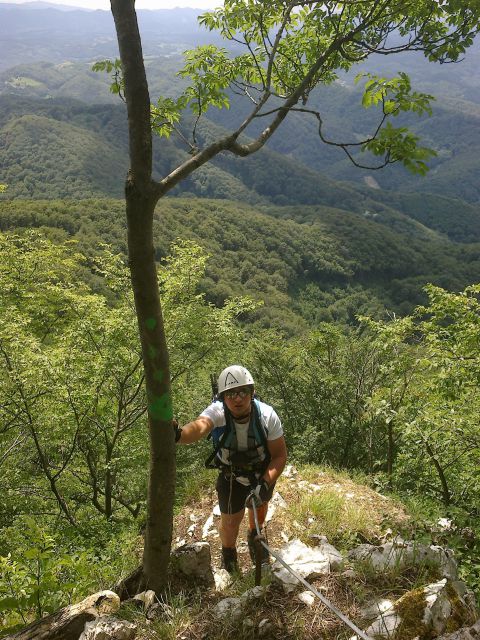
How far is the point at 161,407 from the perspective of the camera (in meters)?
3.13

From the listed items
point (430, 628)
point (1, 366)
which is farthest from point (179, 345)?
point (430, 628)

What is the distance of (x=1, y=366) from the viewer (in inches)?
331

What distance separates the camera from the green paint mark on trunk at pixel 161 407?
3137mm

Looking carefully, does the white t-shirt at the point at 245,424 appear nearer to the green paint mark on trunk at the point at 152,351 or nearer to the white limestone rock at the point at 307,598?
the green paint mark on trunk at the point at 152,351

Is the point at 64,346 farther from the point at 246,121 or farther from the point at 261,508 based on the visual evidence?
the point at 246,121

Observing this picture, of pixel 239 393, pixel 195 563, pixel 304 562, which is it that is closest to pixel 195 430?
pixel 239 393

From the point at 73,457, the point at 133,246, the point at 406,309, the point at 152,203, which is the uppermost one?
the point at 152,203

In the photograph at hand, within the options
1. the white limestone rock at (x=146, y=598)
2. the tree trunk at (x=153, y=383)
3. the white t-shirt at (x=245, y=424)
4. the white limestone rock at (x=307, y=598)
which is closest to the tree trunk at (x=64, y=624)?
the white limestone rock at (x=146, y=598)

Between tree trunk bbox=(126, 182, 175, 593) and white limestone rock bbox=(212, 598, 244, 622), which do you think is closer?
tree trunk bbox=(126, 182, 175, 593)

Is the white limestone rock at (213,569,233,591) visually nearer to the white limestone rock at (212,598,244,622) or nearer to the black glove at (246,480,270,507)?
the white limestone rock at (212,598,244,622)

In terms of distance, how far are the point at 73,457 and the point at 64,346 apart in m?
3.15

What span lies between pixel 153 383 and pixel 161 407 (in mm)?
181

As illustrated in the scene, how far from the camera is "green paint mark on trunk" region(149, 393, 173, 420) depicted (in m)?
3.14

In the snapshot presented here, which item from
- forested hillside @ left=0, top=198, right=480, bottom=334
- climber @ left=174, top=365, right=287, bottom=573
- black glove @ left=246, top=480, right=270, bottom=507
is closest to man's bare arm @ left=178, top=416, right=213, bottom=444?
climber @ left=174, top=365, right=287, bottom=573
